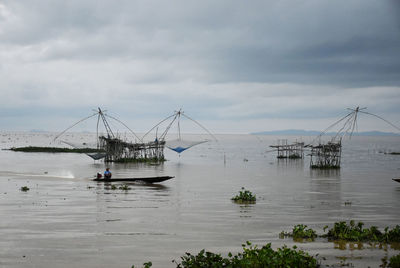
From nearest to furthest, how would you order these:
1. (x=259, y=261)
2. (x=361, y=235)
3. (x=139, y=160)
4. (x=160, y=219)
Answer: (x=259, y=261)
(x=361, y=235)
(x=160, y=219)
(x=139, y=160)

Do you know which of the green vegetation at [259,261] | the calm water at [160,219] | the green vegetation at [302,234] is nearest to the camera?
the green vegetation at [259,261]

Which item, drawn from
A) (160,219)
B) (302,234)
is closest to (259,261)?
(302,234)

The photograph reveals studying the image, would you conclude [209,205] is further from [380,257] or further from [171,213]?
[380,257]

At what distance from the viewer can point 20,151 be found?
51938 millimetres

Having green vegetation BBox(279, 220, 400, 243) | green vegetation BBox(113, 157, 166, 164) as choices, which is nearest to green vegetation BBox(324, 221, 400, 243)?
green vegetation BBox(279, 220, 400, 243)

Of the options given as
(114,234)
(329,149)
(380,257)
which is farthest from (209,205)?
(329,149)

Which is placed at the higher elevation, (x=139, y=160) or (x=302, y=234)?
(x=139, y=160)

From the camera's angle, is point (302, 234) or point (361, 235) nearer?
point (361, 235)

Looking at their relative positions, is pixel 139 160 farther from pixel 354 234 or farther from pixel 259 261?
pixel 259 261

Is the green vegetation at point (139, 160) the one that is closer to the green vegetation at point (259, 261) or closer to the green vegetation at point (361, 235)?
the green vegetation at point (361, 235)

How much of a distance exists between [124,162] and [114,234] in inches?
1064

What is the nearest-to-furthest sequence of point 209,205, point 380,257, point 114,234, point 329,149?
1. point 380,257
2. point 114,234
3. point 209,205
4. point 329,149

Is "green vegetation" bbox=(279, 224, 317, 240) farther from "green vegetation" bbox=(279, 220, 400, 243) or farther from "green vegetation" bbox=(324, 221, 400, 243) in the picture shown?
"green vegetation" bbox=(324, 221, 400, 243)

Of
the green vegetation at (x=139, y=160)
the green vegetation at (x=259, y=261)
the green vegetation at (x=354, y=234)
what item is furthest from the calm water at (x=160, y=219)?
the green vegetation at (x=139, y=160)
